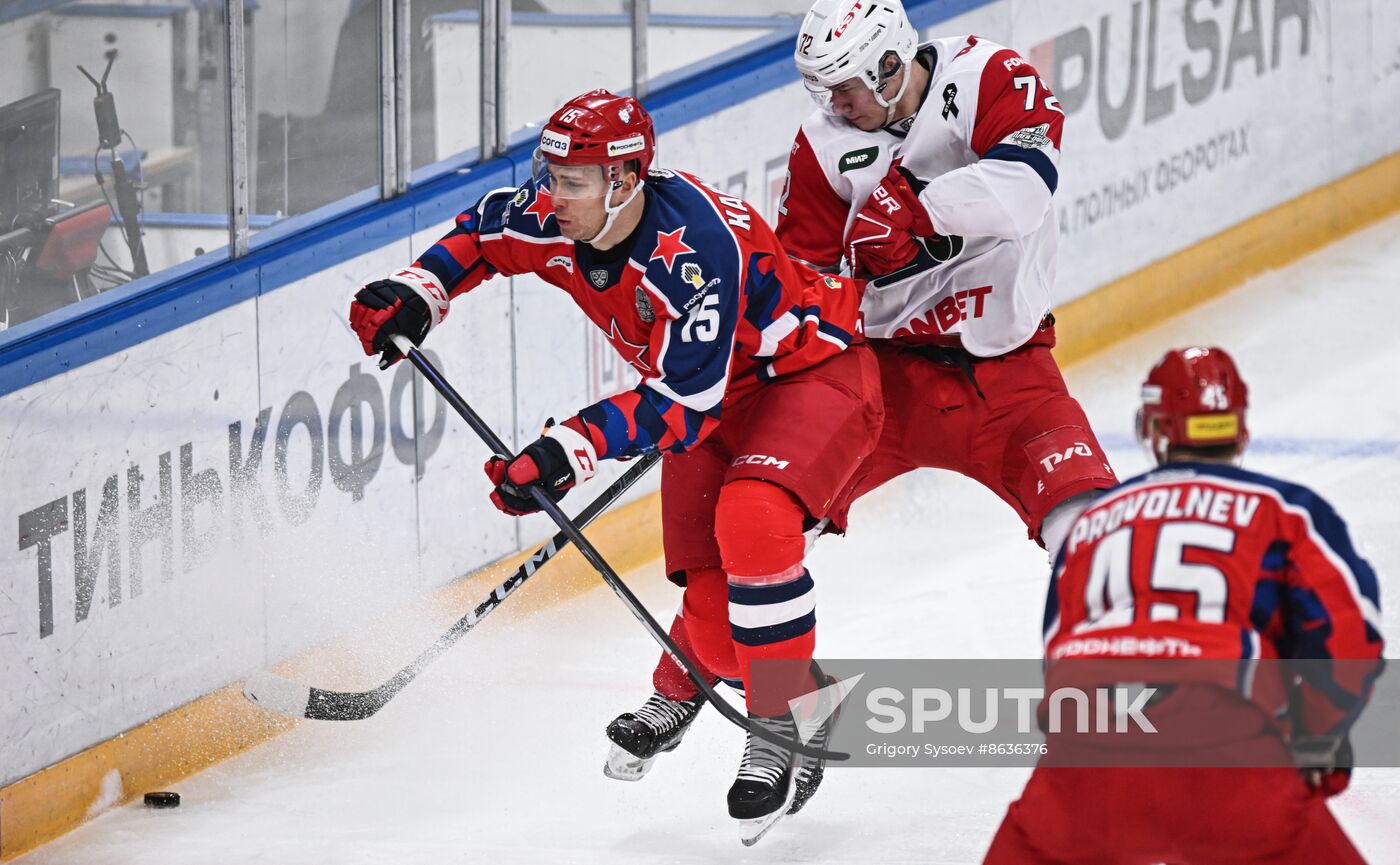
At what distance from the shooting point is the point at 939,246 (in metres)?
3.71

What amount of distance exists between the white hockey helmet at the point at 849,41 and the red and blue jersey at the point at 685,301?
317 millimetres

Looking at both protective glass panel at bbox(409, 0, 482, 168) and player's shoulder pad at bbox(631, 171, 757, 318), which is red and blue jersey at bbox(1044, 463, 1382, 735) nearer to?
player's shoulder pad at bbox(631, 171, 757, 318)

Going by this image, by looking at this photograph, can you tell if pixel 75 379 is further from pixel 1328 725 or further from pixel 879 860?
pixel 1328 725

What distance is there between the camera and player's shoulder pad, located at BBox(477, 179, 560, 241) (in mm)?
3617

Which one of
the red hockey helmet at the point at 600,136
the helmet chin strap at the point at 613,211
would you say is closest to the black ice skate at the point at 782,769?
the helmet chin strap at the point at 613,211

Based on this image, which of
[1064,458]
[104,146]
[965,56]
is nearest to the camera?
[1064,458]

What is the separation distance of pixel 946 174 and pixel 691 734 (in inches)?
55.6

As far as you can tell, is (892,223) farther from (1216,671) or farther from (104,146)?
(104,146)

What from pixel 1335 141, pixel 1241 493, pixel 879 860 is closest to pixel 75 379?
pixel 879 860

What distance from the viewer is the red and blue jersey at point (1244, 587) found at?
2227 mm

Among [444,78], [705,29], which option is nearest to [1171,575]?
[444,78]

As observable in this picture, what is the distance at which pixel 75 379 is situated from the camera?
3.81 m

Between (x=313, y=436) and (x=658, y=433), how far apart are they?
132cm

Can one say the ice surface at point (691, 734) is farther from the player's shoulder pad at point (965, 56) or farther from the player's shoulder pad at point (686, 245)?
the player's shoulder pad at point (965, 56)
